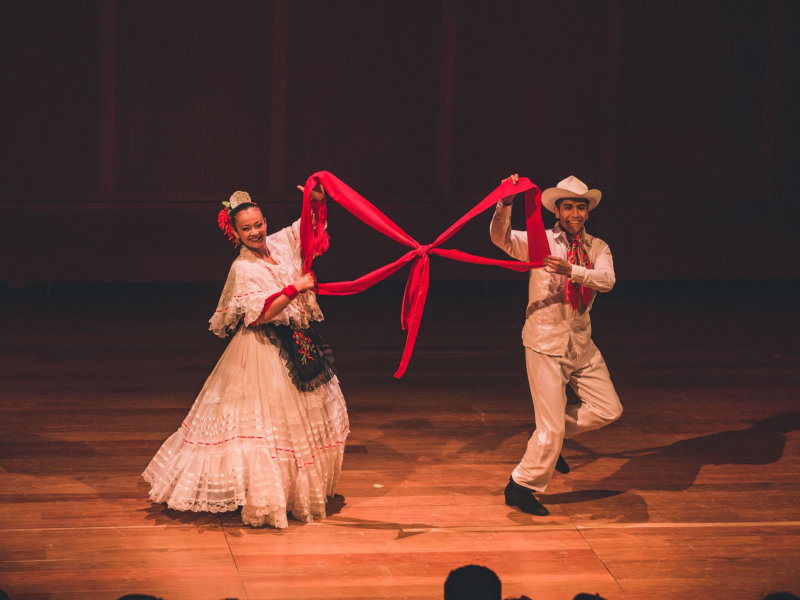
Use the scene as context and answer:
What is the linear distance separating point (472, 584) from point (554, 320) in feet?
3.56

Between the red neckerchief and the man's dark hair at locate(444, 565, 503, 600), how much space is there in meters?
1.09

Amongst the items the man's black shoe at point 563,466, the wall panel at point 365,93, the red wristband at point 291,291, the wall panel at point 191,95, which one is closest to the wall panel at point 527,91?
the wall panel at point 365,93

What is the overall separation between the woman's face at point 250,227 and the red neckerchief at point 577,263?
118 centimetres

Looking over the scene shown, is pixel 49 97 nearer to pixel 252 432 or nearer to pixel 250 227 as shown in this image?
pixel 250 227

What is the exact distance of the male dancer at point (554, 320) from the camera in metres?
3.96

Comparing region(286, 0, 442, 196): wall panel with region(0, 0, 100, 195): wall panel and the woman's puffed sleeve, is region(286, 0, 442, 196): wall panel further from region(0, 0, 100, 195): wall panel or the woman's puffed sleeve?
the woman's puffed sleeve

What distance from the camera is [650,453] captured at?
15.9ft

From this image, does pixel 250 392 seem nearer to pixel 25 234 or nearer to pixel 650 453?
pixel 650 453

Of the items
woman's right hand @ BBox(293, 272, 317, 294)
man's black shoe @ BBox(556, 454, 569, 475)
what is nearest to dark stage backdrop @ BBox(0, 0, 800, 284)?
man's black shoe @ BBox(556, 454, 569, 475)

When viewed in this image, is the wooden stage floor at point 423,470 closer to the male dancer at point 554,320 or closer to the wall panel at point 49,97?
the male dancer at point 554,320

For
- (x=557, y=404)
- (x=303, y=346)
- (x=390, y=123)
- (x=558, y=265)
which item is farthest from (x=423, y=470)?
(x=390, y=123)

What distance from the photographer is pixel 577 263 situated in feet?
13.2

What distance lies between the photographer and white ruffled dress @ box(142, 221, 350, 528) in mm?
3756

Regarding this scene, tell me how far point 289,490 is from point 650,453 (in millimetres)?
1858
